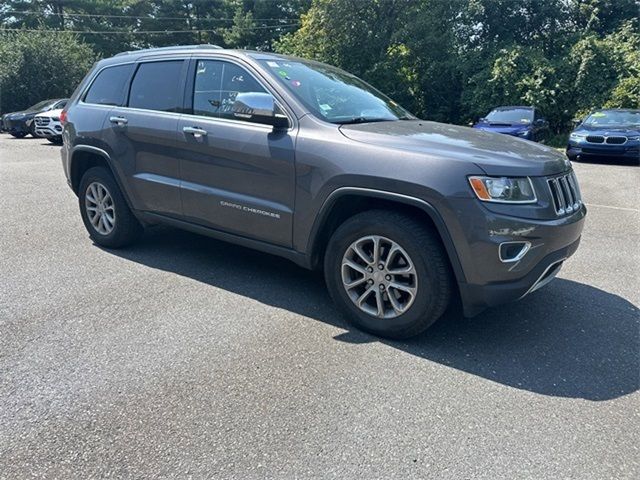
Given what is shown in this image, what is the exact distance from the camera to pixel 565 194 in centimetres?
339

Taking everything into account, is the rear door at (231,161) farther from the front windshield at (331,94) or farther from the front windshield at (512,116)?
the front windshield at (512,116)

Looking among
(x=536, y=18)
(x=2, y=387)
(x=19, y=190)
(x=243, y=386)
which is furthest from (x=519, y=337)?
(x=536, y=18)

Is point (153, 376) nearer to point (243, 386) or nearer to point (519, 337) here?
point (243, 386)

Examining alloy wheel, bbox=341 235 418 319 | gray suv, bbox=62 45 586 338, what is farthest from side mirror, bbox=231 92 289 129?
alloy wheel, bbox=341 235 418 319

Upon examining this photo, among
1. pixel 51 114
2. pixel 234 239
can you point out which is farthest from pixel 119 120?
pixel 51 114

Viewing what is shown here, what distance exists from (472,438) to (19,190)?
848 centimetres

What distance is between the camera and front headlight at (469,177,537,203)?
3.03 m

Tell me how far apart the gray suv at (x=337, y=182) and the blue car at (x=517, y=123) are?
35.4 ft

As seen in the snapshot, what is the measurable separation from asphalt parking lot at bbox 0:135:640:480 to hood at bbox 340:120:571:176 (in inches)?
45.5

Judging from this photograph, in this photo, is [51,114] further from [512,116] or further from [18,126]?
[512,116]

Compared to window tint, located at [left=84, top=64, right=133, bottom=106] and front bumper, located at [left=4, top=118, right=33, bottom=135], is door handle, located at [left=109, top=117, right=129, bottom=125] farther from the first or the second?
front bumper, located at [left=4, top=118, right=33, bottom=135]

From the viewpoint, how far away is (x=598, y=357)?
10.7ft

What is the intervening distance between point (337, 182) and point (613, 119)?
1297 centimetres

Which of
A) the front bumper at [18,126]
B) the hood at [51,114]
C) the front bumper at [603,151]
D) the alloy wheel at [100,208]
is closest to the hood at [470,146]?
the alloy wheel at [100,208]
